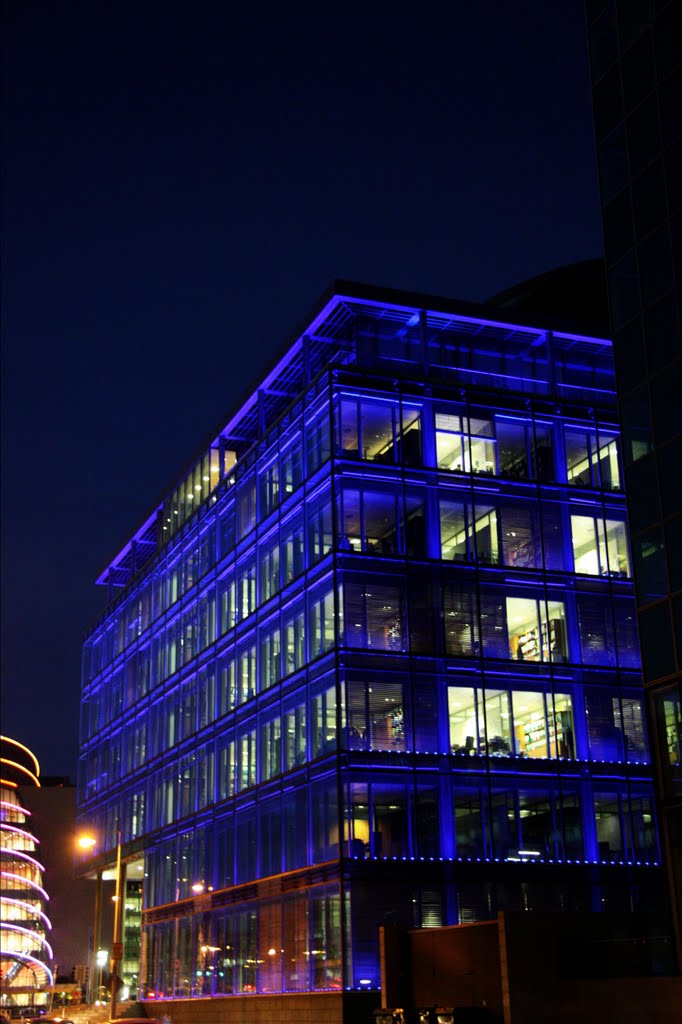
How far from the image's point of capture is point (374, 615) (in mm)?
50625

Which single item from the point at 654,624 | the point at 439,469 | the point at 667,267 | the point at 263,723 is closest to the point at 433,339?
the point at 439,469

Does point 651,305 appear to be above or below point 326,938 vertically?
above

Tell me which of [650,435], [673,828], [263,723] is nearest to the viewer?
[673,828]

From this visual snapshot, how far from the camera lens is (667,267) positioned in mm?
35562

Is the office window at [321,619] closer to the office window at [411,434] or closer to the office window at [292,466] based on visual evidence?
the office window at [292,466]

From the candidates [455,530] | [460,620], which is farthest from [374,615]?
[455,530]

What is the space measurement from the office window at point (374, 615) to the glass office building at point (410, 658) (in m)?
0.09

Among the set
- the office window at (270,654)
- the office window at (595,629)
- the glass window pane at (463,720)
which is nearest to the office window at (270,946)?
the office window at (270,654)

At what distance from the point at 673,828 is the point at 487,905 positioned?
17.8 meters

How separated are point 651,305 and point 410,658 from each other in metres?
19.5

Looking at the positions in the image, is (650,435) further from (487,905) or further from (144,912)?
(144,912)

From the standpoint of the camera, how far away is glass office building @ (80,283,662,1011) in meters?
49.2

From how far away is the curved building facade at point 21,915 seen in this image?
148 meters

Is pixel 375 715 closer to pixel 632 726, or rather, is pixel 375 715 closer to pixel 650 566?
pixel 632 726
